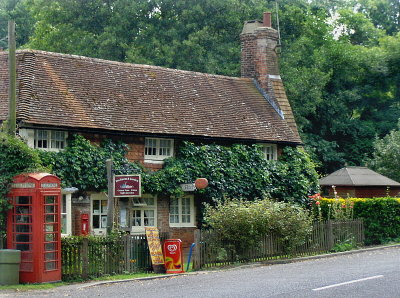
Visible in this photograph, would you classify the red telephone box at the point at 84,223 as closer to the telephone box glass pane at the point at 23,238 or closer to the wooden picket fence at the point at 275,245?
the wooden picket fence at the point at 275,245

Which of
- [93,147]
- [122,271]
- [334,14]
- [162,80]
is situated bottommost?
[122,271]

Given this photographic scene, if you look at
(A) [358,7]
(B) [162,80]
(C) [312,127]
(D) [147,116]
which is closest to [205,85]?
(B) [162,80]

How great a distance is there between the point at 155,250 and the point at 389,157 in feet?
90.0

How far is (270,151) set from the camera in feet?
112

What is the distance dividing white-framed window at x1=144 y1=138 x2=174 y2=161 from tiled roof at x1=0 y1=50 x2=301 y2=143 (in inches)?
24.1

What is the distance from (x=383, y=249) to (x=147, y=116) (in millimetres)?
10223

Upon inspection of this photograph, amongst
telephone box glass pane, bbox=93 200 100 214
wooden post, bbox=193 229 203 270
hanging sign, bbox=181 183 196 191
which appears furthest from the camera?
hanging sign, bbox=181 183 196 191

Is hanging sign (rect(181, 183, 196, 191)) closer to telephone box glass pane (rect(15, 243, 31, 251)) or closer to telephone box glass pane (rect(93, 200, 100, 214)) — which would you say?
telephone box glass pane (rect(93, 200, 100, 214))

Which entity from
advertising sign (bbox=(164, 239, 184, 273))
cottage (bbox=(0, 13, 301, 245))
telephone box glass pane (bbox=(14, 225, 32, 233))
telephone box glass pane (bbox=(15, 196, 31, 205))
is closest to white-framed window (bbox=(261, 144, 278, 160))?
cottage (bbox=(0, 13, 301, 245))

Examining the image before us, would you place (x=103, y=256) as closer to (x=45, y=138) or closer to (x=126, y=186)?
(x=126, y=186)

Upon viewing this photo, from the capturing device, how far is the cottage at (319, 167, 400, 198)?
40500 mm

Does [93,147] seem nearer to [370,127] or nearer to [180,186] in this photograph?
[180,186]

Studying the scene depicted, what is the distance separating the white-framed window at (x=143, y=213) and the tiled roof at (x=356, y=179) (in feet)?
46.7

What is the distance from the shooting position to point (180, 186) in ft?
97.2
